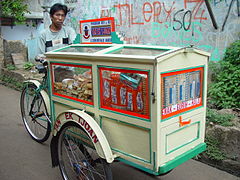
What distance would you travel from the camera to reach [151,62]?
199cm

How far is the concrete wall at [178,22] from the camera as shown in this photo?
16.5 ft

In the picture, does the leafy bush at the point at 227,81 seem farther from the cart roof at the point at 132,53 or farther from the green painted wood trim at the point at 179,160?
the cart roof at the point at 132,53

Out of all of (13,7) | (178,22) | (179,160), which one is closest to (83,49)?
(179,160)

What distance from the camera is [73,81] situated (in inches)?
114

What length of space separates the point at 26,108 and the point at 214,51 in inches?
143

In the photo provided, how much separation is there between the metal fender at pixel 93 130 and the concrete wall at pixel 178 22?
3617 millimetres

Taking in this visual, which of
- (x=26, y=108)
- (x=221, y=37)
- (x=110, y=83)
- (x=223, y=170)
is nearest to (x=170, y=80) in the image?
(x=110, y=83)

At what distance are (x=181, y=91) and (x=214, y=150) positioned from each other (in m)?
1.42

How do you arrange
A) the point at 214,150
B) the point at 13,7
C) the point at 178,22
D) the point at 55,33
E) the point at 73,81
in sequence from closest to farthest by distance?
the point at 73,81, the point at 214,150, the point at 55,33, the point at 178,22, the point at 13,7

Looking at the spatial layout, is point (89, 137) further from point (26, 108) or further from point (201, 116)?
point (26, 108)

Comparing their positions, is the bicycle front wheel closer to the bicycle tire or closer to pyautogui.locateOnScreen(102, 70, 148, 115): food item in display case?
the bicycle tire

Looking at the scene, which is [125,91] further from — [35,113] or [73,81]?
[35,113]

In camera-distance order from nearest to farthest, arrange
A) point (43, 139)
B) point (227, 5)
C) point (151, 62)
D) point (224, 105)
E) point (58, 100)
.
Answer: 1. point (151, 62)
2. point (58, 100)
3. point (43, 139)
4. point (224, 105)
5. point (227, 5)

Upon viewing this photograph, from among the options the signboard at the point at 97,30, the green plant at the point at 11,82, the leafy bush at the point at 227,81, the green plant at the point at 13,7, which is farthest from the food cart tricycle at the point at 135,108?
the green plant at the point at 13,7
